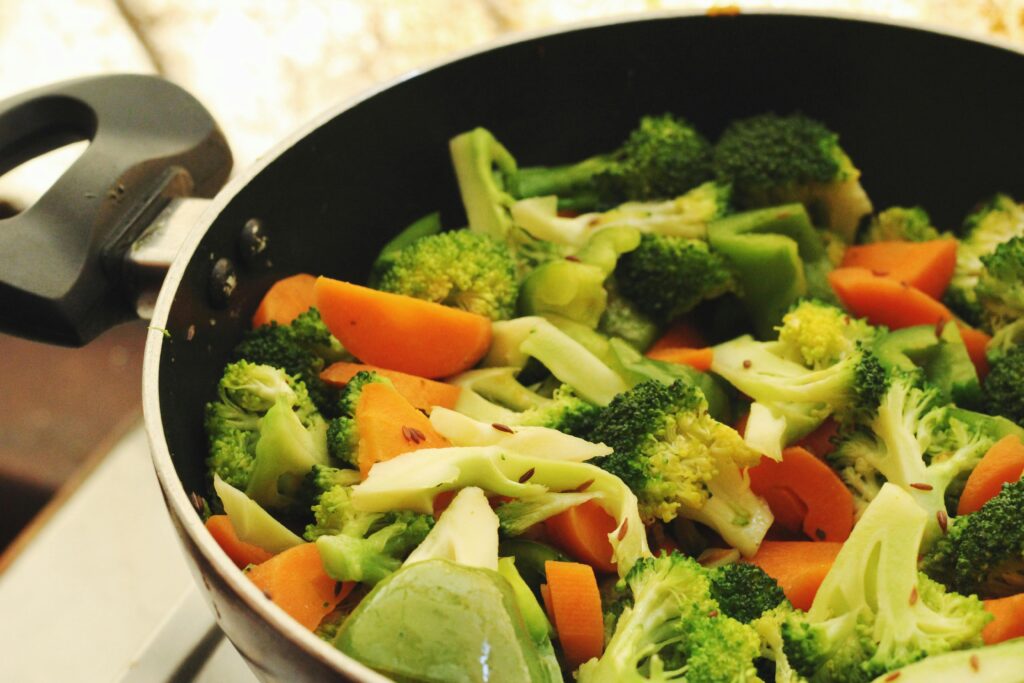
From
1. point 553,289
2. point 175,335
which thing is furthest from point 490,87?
point 175,335

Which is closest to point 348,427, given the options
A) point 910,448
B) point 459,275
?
point 459,275

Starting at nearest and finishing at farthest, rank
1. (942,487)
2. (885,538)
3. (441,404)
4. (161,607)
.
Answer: (885,538) → (942,487) → (441,404) → (161,607)

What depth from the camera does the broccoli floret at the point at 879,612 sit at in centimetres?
84

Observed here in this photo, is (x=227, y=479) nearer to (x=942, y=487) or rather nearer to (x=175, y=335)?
(x=175, y=335)

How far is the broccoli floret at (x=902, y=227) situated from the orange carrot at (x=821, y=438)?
41 cm

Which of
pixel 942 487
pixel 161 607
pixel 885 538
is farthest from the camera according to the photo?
pixel 161 607

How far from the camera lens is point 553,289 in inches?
47.7

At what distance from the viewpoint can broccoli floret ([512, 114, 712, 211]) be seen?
138 cm

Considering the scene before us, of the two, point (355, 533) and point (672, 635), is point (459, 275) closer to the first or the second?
point (355, 533)

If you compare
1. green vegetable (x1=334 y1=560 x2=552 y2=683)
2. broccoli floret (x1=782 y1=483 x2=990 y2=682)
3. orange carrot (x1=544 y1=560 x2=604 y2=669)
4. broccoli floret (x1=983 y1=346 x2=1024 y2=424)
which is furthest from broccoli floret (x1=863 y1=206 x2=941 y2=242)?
green vegetable (x1=334 y1=560 x2=552 y2=683)

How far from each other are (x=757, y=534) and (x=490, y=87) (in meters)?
0.74

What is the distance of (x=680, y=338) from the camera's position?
1298 millimetres

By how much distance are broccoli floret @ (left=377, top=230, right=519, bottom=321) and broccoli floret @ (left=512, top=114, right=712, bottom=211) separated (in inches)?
7.7

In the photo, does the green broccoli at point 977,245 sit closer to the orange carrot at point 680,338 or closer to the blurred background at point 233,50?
the orange carrot at point 680,338
